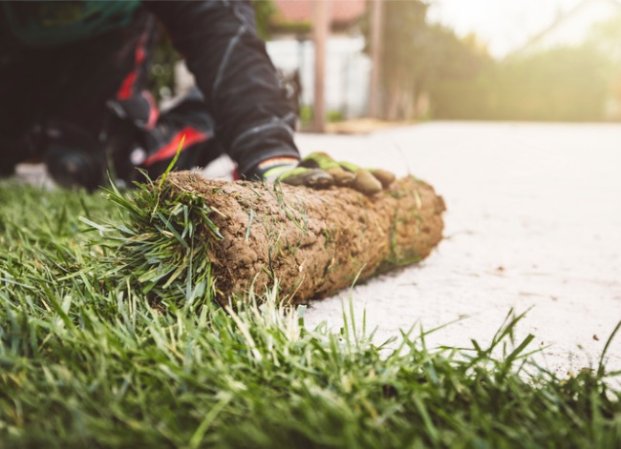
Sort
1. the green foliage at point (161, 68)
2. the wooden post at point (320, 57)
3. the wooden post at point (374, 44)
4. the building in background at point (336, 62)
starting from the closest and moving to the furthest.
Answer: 1. the green foliage at point (161, 68)
2. the wooden post at point (320, 57)
3. the wooden post at point (374, 44)
4. the building in background at point (336, 62)

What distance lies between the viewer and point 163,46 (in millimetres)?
5258

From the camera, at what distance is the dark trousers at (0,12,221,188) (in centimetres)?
278

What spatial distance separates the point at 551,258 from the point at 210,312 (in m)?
1.16

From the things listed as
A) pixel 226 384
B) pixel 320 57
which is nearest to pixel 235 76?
pixel 226 384

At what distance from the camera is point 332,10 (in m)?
15.6

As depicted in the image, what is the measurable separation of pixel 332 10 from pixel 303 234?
15304mm

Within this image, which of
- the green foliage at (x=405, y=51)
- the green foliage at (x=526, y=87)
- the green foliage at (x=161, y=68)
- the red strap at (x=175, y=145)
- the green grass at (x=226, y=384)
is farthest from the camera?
the green foliage at (x=526, y=87)

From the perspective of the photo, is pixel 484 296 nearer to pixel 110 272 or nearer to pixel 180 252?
pixel 180 252

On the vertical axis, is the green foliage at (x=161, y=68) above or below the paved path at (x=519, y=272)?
above

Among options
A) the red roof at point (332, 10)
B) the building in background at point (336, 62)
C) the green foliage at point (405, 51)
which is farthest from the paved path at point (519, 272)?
the red roof at point (332, 10)

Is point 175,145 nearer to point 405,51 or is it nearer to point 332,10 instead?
point 405,51

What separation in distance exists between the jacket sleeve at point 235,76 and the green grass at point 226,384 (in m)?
0.75

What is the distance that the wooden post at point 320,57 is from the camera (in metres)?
6.60

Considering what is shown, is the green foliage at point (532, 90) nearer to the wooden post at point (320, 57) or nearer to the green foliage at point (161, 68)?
the wooden post at point (320, 57)
